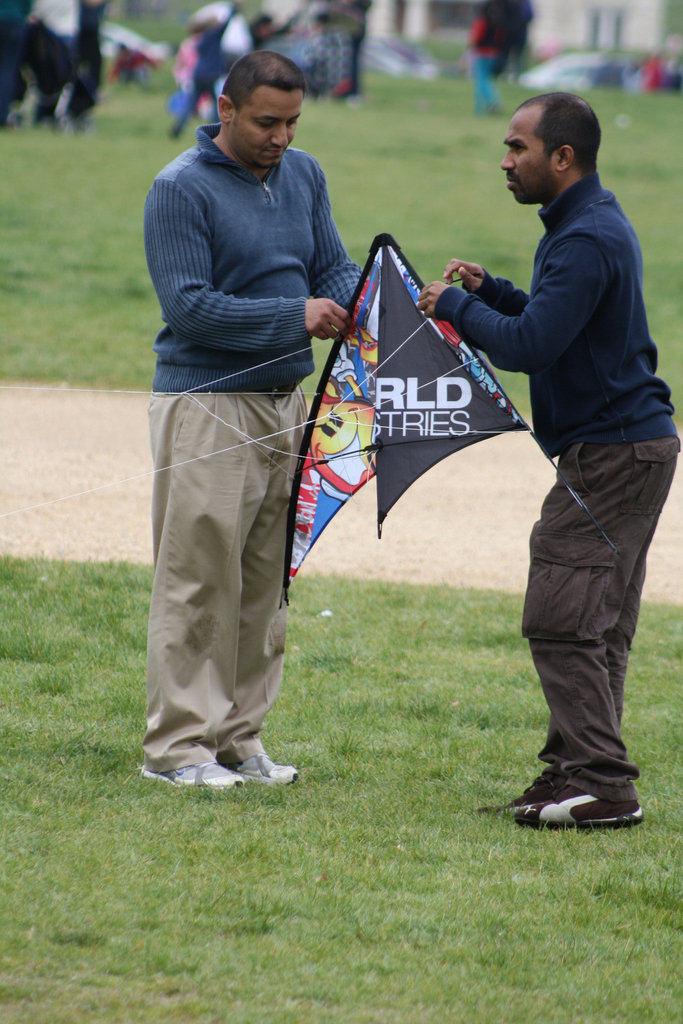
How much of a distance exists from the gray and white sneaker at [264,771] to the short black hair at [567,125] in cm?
201

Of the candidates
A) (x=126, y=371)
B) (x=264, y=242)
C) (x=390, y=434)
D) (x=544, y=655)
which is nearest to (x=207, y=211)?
(x=264, y=242)

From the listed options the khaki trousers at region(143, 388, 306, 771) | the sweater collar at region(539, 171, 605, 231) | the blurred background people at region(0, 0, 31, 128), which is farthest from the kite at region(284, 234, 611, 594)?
the blurred background people at region(0, 0, 31, 128)

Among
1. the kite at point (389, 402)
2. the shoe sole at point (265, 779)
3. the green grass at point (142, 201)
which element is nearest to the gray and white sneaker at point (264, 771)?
the shoe sole at point (265, 779)

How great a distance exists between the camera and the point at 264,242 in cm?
383

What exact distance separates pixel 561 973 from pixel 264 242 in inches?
83.7

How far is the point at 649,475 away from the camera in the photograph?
3680 mm

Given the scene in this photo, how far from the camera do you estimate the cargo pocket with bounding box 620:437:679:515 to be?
12.0ft

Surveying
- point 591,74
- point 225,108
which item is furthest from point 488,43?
point 225,108

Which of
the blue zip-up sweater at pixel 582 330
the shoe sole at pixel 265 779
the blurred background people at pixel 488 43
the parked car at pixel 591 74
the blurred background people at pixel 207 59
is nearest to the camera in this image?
the blue zip-up sweater at pixel 582 330

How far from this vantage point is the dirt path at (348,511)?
6609 millimetres

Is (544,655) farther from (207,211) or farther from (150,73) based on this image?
(150,73)

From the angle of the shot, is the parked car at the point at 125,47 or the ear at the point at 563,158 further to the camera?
the parked car at the point at 125,47

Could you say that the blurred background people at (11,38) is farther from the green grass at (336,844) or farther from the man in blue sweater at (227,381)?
the man in blue sweater at (227,381)

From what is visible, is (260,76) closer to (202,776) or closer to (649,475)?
(649,475)
